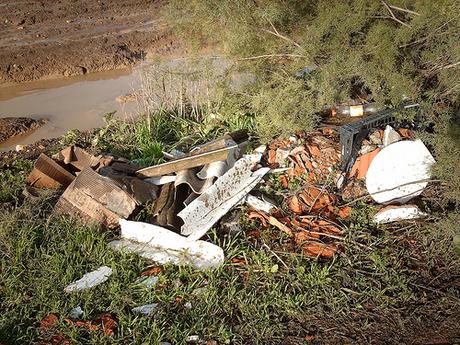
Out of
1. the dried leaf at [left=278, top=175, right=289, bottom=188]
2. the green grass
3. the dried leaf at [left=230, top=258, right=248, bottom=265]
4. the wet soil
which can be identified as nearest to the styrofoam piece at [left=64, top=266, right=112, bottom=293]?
the green grass

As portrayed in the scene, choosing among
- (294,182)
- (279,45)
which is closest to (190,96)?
(279,45)

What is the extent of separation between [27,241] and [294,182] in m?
2.68

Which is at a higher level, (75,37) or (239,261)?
(75,37)

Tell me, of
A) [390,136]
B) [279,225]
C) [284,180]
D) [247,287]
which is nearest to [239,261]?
[247,287]

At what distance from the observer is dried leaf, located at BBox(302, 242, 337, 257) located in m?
4.05

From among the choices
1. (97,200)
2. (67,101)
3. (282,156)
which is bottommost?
(67,101)

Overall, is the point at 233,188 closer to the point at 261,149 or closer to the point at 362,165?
the point at 261,149

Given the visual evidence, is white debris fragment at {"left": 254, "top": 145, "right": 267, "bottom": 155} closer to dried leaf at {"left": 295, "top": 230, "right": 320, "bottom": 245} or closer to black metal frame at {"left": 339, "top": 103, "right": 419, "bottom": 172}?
black metal frame at {"left": 339, "top": 103, "right": 419, "bottom": 172}

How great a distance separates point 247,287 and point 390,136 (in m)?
2.34

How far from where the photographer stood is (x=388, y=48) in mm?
4758

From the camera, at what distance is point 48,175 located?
487cm

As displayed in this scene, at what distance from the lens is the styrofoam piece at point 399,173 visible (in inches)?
182

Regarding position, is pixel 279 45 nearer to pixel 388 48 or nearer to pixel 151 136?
pixel 388 48

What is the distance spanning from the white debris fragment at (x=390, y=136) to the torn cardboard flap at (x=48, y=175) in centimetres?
348
